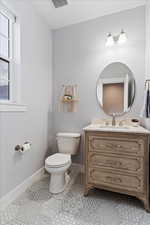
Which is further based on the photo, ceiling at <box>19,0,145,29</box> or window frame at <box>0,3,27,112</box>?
ceiling at <box>19,0,145,29</box>

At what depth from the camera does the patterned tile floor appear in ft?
4.43

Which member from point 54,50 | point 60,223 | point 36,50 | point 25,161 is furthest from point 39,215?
point 54,50

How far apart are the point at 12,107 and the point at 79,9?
1750mm

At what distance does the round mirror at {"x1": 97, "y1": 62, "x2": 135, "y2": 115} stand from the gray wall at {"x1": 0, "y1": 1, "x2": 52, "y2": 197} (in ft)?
3.12

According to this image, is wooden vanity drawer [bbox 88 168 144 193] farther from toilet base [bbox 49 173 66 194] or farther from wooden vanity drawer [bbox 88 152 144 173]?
toilet base [bbox 49 173 66 194]

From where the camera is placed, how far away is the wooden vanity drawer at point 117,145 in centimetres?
152

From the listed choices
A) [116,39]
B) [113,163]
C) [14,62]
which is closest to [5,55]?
[14,62]

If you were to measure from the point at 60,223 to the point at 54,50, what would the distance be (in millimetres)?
2540

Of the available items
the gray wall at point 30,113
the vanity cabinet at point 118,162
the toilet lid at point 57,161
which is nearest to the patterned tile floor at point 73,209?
the vanity cabinet at point 118,162

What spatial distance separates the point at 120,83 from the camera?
83.4 inches

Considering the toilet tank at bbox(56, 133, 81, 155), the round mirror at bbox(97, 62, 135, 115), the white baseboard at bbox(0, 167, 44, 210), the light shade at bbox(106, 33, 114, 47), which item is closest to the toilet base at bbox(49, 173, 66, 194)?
the white baseboard at bbox(0, 167, 44, 210)

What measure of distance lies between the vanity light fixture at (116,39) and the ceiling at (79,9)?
369 mm

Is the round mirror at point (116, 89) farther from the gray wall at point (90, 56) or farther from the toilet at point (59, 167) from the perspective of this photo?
the toilet at point (59, 167)

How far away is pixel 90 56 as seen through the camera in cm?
227
